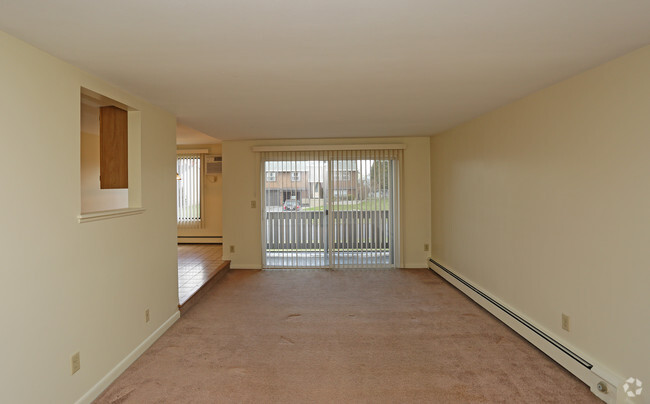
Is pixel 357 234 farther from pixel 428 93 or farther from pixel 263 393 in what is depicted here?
pixel 263 393

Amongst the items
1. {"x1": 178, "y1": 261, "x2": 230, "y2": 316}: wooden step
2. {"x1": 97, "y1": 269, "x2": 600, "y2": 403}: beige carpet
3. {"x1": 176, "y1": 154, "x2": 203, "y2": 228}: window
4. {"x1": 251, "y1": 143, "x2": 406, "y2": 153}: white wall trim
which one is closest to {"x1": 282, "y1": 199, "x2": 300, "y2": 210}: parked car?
{"x1": 251, "y1": 143, "x2": 406, "y2": 153}: white wall trim

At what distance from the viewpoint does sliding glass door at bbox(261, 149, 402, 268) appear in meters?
5.54

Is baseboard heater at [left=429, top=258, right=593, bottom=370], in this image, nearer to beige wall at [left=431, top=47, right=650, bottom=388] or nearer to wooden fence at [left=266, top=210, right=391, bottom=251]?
beige wall at [left=431, top=47, right=650, bottom=388]

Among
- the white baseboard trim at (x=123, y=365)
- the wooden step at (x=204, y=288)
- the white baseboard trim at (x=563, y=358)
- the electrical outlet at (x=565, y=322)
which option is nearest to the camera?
the white baseboard trim at (x=563, y=358)

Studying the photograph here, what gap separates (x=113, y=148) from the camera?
9.23 feet

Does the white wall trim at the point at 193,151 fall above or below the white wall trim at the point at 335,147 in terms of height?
above

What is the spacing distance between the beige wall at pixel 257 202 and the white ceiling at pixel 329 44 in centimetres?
252

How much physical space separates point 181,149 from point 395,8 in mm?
6865

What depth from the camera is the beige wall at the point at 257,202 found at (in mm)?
5605

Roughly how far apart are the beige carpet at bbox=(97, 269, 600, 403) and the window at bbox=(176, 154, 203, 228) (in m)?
3.60

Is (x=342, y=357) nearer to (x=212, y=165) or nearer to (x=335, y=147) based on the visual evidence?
(x=335, y=147)

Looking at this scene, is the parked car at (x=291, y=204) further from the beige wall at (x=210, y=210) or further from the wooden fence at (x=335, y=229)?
the beige wall at (x=210, y=210)

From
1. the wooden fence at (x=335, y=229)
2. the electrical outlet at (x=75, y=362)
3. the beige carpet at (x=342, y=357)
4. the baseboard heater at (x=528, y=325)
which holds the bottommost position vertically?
the beige carpet at (x=342, y=357)

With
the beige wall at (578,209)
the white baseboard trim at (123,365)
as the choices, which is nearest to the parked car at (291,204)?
the white baseboard trim at (123,365)
